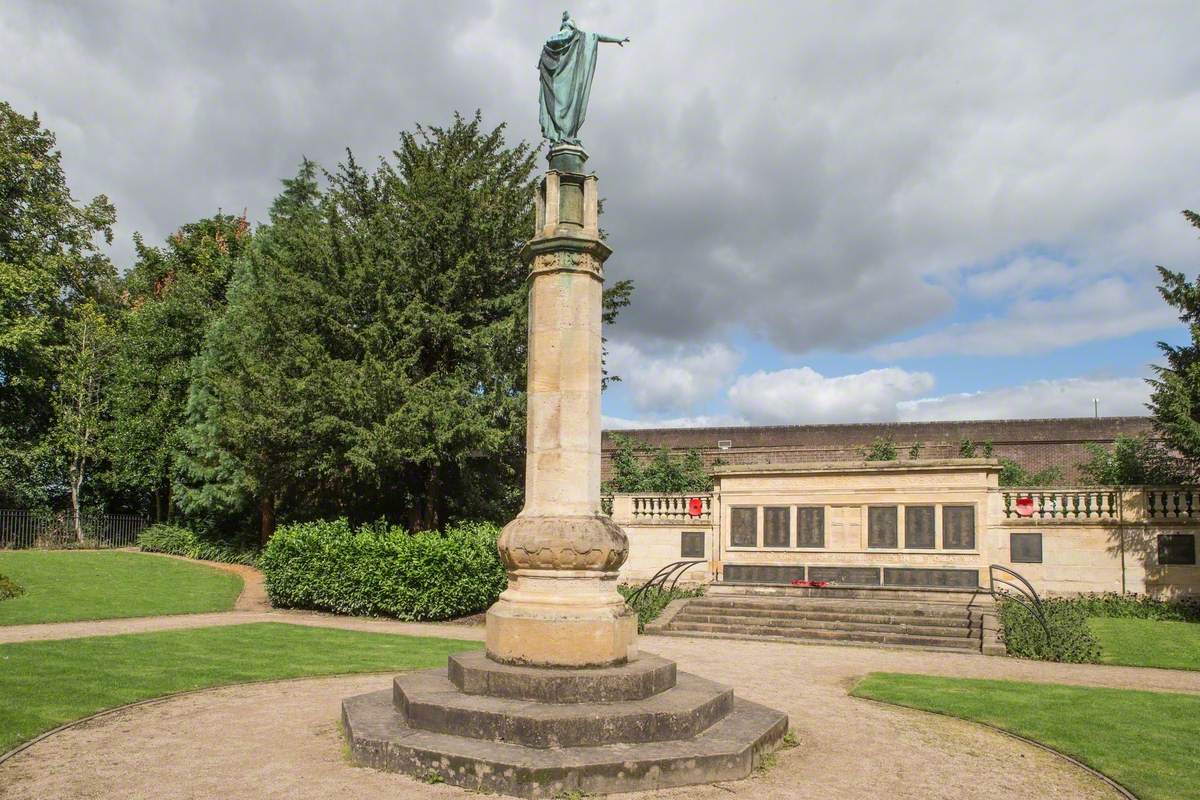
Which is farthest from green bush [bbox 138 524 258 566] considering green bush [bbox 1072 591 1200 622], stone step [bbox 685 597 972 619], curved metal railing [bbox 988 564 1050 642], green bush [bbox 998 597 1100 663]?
green bush [bbox 1072 591 1200 622]

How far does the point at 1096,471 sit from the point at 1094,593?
30.4 ft

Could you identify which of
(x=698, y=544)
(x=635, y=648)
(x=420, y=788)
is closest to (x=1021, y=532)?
(x=698, y=544)

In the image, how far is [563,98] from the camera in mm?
9547

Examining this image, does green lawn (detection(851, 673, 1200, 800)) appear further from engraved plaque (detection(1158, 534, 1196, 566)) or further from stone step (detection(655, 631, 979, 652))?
engraved plaque (detection(1158, 534, 1196, 566))

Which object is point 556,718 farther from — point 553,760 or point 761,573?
point 761,573

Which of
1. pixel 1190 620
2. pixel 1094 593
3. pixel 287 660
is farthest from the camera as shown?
pixel 1094 593

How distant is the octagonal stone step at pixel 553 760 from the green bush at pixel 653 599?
35.3 feet

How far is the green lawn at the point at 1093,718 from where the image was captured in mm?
7309

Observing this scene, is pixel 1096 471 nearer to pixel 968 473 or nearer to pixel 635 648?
pixel 968 473

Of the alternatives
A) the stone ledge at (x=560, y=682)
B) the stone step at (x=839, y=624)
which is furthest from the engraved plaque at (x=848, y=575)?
the stone ledge at (x=560, y=682)

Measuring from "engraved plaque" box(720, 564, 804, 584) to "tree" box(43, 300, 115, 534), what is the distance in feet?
91.3

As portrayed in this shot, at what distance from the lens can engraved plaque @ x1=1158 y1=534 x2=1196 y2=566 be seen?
18.5m

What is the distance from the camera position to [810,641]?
1712 cm

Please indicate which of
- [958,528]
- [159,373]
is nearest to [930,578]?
[958,528]
